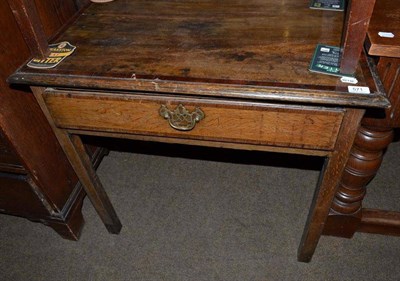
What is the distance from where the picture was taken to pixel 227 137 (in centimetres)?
85

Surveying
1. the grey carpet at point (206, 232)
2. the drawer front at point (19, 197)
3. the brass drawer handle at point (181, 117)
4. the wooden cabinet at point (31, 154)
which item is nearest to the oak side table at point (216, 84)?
the brass drawer handle at point (181, 117)

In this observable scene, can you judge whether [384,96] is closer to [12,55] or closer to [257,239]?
[257,239]

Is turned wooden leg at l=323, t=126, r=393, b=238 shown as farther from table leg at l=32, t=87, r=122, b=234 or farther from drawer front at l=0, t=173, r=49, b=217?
drawer front at l=0, t=173, r=49, b=217

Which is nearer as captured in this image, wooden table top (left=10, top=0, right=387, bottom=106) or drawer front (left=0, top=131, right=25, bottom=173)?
wooden table top (left=10, top=0, right=387, bottom=106)

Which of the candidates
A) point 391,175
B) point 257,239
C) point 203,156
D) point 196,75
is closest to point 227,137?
point 196,75

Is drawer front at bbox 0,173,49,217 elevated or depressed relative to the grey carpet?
elevated

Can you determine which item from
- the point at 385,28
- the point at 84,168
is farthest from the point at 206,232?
the point at 385,28

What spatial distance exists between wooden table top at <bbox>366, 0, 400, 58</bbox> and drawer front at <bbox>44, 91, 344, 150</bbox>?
6.8 inches

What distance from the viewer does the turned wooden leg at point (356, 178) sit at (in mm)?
1014

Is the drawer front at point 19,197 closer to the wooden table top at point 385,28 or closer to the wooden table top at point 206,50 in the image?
the wooden table top at point 206,50

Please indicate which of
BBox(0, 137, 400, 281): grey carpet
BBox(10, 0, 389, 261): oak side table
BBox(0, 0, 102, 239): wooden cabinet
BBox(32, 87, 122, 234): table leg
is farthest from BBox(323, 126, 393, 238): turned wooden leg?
BBox(0, 0, 102, 239): wooden cabinet

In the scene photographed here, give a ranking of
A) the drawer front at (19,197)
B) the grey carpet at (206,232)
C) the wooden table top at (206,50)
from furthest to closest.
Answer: the grey carpet at (206,232) < the drawer front at (19,197) < the wooden table top at (206,50)

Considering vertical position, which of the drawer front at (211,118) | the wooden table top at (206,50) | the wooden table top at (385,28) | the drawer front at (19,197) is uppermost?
the wooden table top at (385,28)

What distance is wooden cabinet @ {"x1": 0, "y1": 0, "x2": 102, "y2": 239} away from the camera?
0.97m
